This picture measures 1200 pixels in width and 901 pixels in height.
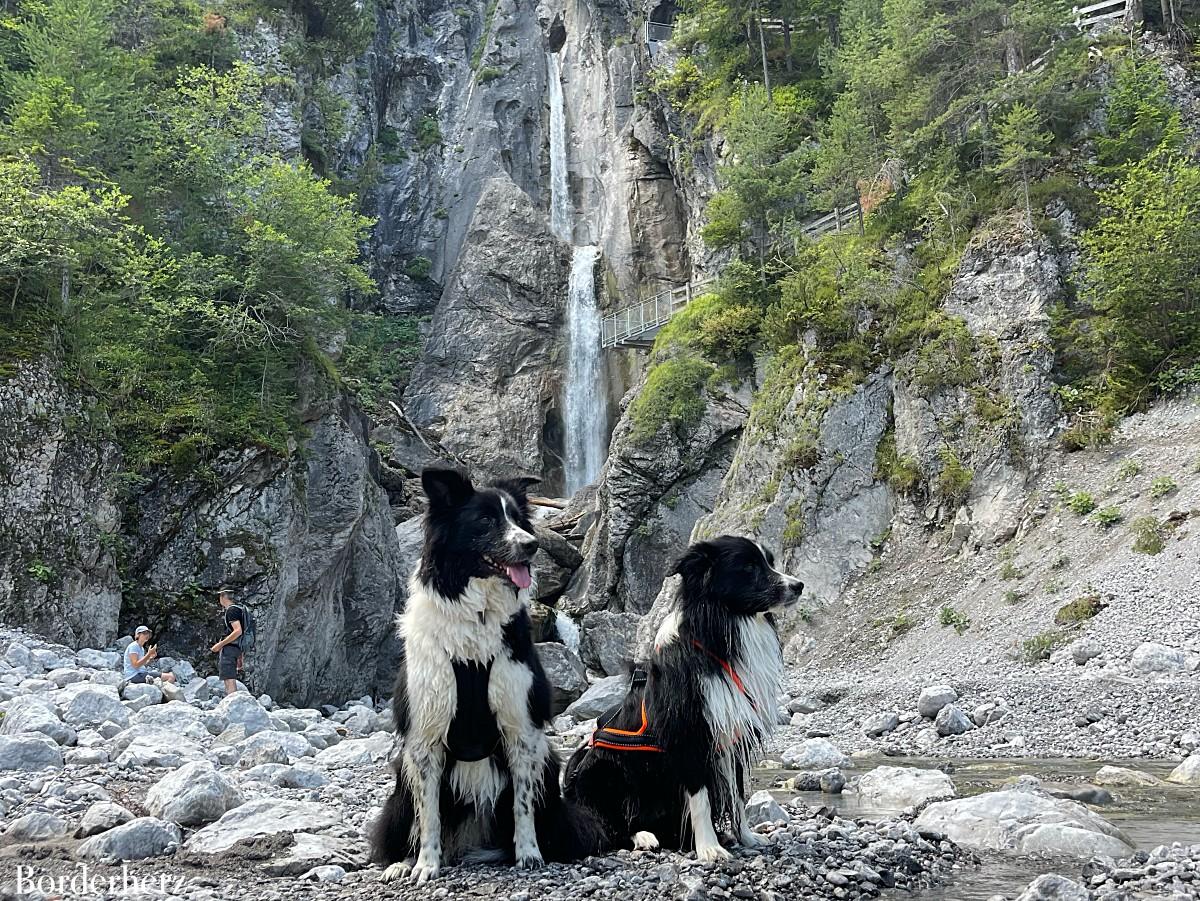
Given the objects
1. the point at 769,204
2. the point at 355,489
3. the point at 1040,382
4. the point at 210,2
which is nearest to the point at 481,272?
the point at 210,2

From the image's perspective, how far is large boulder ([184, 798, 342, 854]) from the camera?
17.1 feet

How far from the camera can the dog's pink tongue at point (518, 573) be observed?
15.9ft

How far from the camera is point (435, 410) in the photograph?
4253cm

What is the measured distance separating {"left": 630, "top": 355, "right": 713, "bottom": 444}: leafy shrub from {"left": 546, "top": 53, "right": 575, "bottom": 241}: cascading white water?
20.3 metres

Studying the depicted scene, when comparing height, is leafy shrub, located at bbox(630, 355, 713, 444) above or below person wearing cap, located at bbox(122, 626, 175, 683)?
above

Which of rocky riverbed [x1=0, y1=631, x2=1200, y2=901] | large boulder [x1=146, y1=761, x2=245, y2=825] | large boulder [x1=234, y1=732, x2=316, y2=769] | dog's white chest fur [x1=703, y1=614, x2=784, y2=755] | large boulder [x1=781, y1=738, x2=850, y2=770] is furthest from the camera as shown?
large boulder [x1=781, y1=738, x2=850, y2=770]

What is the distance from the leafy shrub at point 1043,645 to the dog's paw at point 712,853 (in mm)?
11146

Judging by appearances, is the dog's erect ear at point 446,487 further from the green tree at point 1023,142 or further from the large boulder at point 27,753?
the green tree at point 1023,142

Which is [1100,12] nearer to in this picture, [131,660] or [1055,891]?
[1055,891]

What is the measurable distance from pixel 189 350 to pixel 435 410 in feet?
69.4

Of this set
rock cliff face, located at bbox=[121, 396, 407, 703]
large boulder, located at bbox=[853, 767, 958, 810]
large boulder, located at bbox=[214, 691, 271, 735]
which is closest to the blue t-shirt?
large boulder, located at bbox=[214, 691, 271, 735]

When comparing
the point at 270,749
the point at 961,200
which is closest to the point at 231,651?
the point at 270,749

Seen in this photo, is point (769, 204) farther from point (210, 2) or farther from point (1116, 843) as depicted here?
point (1116, 843)

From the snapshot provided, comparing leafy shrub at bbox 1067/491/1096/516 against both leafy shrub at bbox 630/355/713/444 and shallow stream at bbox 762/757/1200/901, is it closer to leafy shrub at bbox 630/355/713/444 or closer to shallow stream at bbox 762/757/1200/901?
shallow stream at bbox 762/757/1200/901
